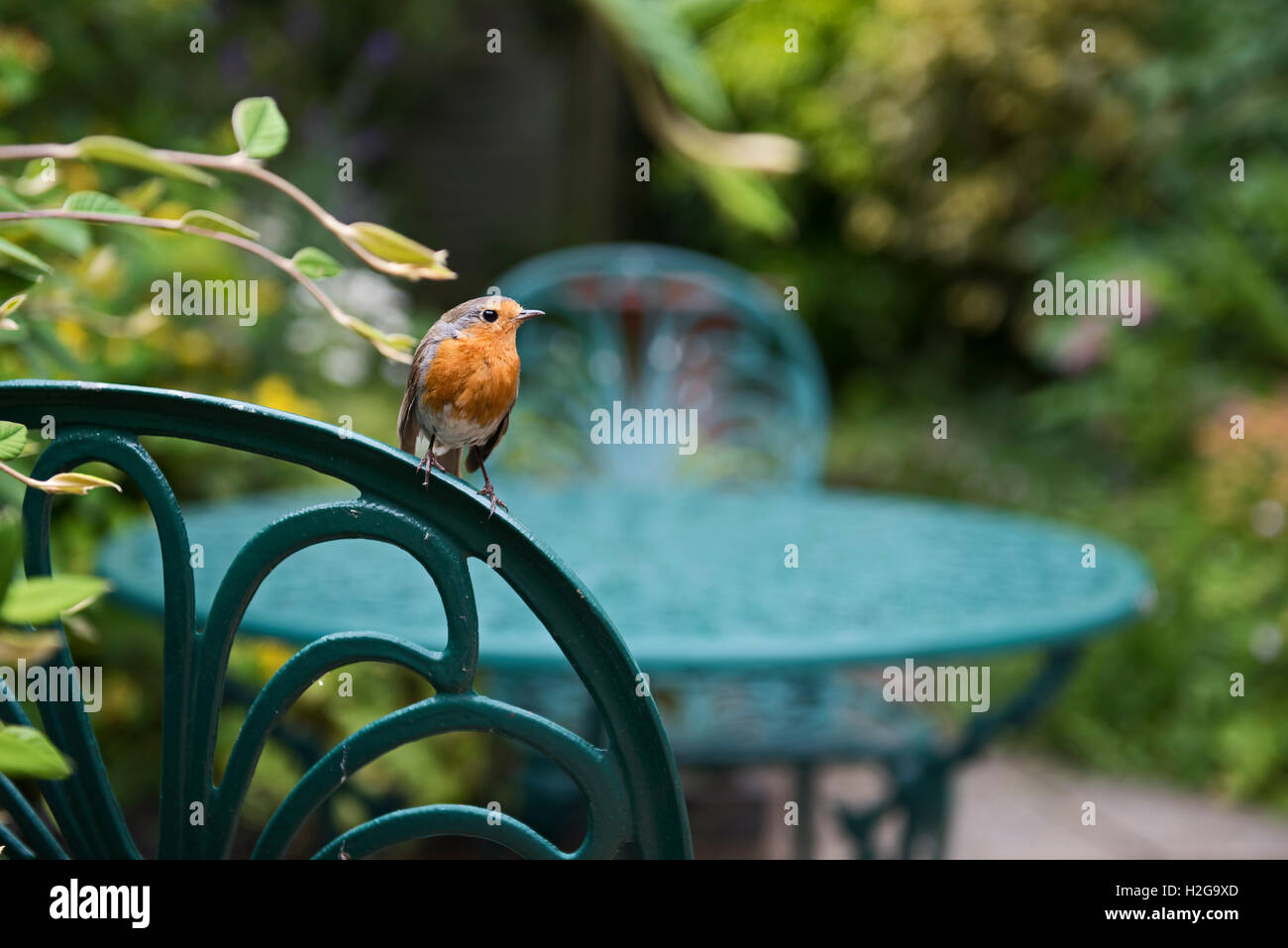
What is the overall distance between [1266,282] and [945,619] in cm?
300

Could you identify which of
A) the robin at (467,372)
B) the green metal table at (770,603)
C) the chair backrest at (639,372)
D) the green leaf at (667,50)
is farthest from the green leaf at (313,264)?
the chair backrest at (639,372)

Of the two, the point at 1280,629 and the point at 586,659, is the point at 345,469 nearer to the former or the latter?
the point at 586,659

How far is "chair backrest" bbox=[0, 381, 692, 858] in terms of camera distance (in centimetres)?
66

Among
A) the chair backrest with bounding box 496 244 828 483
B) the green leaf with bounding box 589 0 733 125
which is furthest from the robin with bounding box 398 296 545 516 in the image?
the chair backrest with bounding box 496 244 828 483

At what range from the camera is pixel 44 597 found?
54 cm

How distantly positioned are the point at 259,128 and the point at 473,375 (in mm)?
230

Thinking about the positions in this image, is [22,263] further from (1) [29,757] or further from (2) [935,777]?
(2) [935,777]

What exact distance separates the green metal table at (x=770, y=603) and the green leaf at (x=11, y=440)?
0.77 m

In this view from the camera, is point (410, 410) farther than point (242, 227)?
Yes

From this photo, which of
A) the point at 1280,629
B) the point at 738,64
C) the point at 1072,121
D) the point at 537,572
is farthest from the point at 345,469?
the point at 738,64

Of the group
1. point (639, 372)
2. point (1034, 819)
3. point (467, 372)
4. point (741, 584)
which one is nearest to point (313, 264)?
point (467, 372)

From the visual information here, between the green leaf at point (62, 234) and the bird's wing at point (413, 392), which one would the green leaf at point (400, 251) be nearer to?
the bird's wing at point (413, 392)

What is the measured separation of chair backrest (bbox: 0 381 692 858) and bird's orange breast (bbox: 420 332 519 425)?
22 cm

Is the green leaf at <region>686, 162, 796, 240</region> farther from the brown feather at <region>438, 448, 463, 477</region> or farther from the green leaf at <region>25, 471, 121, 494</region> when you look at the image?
the green leaf at <region>25, 471, 121, 494</region>
